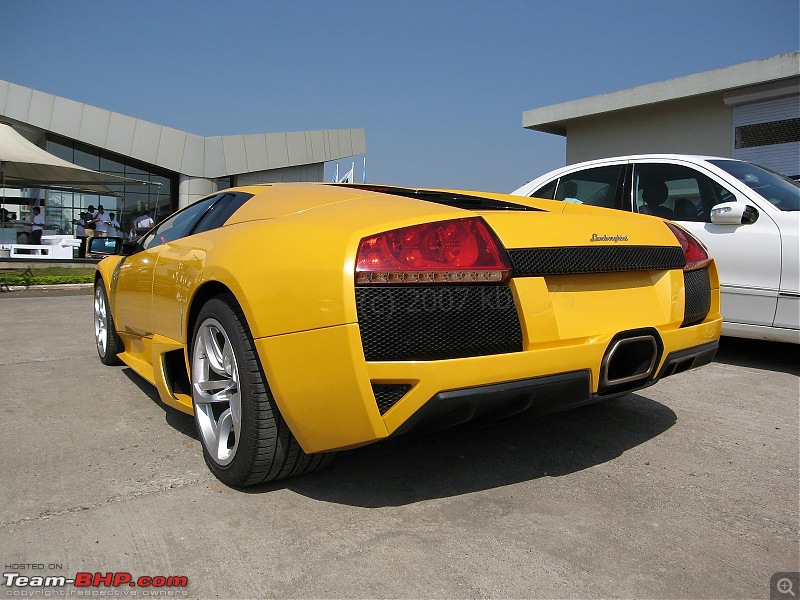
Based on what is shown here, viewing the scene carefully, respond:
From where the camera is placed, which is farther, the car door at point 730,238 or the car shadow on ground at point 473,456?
the car door at point 730,238

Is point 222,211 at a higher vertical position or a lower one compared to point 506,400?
higher

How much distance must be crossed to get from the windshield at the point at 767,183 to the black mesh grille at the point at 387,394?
365 cm

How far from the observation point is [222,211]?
309cm

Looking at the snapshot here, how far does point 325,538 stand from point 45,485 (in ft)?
3.89

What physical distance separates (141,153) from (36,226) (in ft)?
18.6

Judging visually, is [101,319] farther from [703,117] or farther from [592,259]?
[703,117]

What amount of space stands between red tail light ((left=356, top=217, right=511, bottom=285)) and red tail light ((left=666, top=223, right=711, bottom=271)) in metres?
1.07

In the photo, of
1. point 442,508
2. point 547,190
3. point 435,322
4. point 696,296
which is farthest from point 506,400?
point 547,190

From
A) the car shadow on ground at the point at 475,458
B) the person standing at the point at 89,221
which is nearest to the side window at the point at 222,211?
the car shadow on ground at the point at 475,458

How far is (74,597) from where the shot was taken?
1.71 meters

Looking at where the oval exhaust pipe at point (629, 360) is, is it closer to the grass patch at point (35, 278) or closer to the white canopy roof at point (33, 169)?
the grass patch at point (35, 278)

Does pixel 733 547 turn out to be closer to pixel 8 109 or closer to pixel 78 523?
pixel 78 523

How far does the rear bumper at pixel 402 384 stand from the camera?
1958 millimetres

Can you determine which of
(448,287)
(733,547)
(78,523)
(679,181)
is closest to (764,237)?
(679,181)
